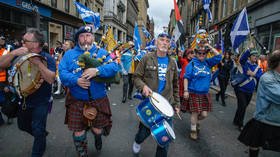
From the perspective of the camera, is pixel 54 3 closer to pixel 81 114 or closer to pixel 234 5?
pixel 234 5

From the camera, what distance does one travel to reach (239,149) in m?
4.15

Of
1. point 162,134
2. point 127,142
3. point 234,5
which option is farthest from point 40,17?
point 162,134

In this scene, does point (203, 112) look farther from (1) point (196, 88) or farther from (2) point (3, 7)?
(2) point (3, 7)

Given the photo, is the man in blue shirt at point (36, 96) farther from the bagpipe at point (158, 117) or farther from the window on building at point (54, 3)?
the window on building at point (54, 3)

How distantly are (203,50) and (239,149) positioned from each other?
1929 mm

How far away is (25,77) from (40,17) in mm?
18414

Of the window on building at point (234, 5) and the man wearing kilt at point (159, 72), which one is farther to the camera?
the window on building at point (234, 5)

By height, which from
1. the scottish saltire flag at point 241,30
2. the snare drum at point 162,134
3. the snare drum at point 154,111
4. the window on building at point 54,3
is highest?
the window on building at point 54,3

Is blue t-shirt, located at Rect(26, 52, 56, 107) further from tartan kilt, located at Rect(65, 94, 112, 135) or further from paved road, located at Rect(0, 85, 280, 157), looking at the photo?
paved road, located at Rect(0, 85, 280, 157)

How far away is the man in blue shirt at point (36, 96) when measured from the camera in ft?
9.24

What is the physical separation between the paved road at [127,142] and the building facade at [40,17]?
268 inches

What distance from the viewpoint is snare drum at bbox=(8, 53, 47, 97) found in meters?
2.79

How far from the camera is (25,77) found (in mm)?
2836

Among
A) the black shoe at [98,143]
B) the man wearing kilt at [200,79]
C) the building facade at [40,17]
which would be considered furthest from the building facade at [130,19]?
the black shoe at [98,143]
